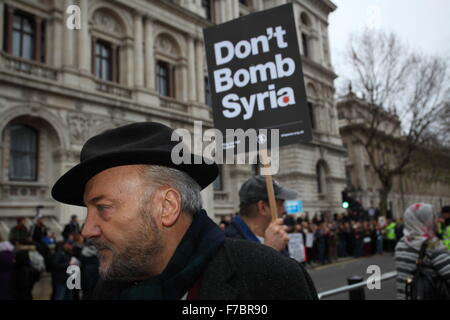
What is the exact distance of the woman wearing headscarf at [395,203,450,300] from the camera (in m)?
3.42

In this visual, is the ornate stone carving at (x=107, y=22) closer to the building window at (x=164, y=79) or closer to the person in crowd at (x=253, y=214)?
the building window at (x=164, y=79)

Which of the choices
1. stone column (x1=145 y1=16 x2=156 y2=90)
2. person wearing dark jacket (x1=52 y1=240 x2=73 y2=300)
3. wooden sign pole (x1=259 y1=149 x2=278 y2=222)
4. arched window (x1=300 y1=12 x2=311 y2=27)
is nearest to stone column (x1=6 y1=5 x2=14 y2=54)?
stone column (x1=145 y1=16 x2=156 y2=90)

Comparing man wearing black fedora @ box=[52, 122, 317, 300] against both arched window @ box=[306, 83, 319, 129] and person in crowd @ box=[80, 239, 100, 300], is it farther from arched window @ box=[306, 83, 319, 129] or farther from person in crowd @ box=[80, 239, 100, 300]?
arched window @ box=[306, 83, 319, 129]

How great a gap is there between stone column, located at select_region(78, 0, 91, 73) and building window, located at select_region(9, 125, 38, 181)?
3.56 meters

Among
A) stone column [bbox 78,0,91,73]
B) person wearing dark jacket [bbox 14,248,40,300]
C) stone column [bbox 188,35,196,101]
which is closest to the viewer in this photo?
person wearing dark jacket [bbox 14,248,40,300]

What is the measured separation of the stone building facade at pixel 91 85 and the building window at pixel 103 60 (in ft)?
0.16

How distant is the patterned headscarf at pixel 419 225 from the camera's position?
3547 millimetres

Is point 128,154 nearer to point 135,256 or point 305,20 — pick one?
point 135,256

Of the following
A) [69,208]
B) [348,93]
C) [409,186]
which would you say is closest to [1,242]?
[69,208]

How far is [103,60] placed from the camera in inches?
760

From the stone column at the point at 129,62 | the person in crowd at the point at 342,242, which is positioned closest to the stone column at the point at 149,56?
the stone column at the point at 129,62

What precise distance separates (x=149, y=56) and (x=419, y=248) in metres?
18.6

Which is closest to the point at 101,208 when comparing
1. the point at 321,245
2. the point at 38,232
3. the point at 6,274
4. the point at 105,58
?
the point at 6,274

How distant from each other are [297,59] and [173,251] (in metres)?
2.37
